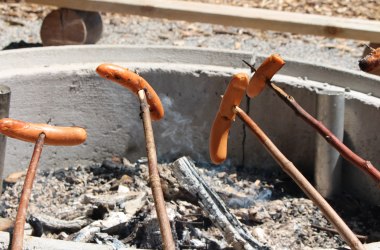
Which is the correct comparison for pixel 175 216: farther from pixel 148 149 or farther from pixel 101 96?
pixel 101 96

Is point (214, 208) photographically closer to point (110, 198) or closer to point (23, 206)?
point (110, 198)

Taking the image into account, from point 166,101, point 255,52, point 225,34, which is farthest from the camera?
point 225,34

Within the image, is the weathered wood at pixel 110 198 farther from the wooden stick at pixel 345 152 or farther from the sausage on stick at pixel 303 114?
the wooden stick at pixel 345 152

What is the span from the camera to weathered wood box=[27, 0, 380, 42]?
199 inches

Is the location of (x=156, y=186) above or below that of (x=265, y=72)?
below

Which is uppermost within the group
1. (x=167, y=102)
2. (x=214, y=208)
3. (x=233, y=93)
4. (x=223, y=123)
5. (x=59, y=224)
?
(x=233, y=93)

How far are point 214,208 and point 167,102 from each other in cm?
113

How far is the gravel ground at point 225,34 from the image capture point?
634cm

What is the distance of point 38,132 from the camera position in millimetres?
2334

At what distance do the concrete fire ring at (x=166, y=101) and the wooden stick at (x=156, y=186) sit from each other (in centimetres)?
148

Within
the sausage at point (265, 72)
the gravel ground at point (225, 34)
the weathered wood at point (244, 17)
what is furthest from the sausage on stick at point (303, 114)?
the gravel ground at point (225, 34)

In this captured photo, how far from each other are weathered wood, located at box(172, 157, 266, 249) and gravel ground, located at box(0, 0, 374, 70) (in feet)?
10.2

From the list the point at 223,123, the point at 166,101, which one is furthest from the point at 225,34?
the point at 223,123

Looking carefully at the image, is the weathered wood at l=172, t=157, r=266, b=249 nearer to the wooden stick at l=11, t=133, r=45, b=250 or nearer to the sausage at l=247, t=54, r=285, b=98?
the sausage at l=247, t=54, r=285, b=98
